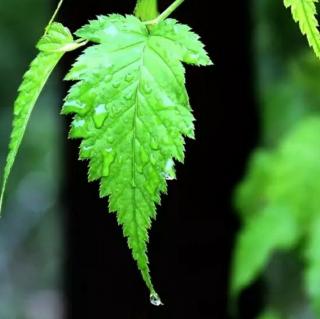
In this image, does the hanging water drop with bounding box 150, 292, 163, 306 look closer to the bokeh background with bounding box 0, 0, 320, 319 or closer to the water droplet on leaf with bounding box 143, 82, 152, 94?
the water droplet on leaf with bounding box 143, 82, 152, 94

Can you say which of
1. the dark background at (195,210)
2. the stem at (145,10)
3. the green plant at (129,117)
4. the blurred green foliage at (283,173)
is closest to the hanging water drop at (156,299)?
the green plant at (129,117)

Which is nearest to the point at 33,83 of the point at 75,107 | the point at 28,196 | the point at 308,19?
the point at 75,107

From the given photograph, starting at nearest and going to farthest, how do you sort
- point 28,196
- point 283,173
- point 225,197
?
point 283,173
point 225,197
point 28,196

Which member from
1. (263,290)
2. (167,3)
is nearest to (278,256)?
(263,290)

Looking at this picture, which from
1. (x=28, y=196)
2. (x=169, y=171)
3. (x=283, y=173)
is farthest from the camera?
(x=28, y=196)

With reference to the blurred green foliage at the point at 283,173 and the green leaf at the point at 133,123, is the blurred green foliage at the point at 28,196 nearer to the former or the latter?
the blurred green foliage at the point at 283,173

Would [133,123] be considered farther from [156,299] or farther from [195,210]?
[195,210]

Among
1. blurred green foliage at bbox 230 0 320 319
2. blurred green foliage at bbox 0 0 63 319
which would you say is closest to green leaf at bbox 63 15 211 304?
blurred green foliage at bbox 230 0 320 319
